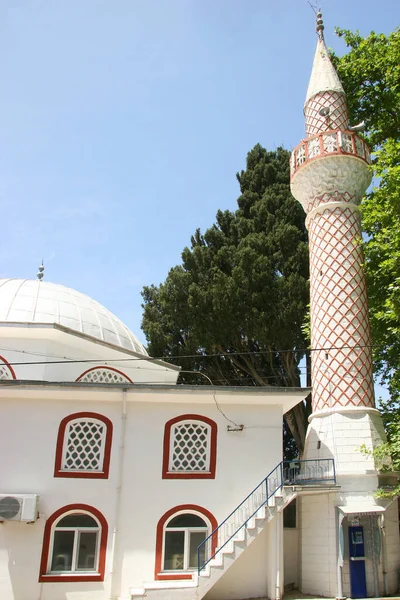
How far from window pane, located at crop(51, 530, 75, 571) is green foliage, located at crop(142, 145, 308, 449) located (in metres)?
10.3

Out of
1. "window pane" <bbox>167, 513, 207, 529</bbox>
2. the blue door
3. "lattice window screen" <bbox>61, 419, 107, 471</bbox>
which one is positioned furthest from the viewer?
"lattice window screen" <bbox>61, 419, 107, 471</bbox>

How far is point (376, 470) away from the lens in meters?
11.5

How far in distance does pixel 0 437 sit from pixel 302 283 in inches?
503

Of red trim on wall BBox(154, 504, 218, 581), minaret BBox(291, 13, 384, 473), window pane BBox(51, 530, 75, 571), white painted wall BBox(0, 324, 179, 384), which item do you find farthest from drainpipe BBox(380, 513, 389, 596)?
white painted wall BBox(0, 324, 179, 384)

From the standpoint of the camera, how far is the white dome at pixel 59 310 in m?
14.9

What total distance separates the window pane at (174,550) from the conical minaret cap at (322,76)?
1295 centimetres

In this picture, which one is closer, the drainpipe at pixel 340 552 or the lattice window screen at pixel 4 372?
the drainpipe at pixel 340 552

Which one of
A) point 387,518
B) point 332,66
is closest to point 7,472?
point 387,518

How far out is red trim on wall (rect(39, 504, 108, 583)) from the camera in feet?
34.4

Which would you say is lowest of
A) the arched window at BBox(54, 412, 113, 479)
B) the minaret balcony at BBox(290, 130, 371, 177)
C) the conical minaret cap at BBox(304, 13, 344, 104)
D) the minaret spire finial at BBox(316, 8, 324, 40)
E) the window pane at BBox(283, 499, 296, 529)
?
the window pane at BBox(283, 499, 296, 529)

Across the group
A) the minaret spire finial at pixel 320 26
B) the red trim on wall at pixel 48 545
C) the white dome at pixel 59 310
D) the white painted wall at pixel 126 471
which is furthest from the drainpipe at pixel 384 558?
the minaret spire finial at pixel 320 26

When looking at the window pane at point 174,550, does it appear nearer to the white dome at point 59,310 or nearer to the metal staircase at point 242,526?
the metal staircase at point 242,526

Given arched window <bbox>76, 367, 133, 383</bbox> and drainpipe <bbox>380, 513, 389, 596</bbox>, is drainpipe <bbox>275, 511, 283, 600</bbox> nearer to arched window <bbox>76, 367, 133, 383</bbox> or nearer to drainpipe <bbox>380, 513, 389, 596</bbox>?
drainpipe <bbox>380, 513, 389, 596</bbox>

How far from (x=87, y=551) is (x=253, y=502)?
12.1 ft
